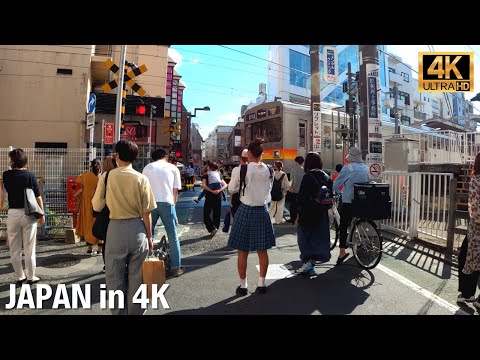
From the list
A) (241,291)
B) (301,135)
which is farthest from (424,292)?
(301,135)

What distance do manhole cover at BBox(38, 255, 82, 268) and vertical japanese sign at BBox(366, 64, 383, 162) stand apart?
22.5 feet

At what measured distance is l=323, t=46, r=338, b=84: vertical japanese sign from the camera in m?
16.5

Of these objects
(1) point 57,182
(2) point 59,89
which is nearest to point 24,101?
(2) point 59,89

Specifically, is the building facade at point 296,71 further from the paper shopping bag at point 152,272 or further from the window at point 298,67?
the paper shopping bag at point 152,272

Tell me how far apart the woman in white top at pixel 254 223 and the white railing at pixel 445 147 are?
7.68m

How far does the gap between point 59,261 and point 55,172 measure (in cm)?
318

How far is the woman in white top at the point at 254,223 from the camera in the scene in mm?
3945

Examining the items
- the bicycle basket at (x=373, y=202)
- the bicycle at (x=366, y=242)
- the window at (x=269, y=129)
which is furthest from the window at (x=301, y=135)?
the bicycle basket at (x=373, y=202)

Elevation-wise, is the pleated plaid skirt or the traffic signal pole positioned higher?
the traffic signal pole

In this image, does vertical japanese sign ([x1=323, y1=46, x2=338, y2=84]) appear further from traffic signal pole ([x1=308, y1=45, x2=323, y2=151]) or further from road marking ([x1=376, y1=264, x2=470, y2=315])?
road marking ([x1=376, y1=264, x2=470, y2=315])

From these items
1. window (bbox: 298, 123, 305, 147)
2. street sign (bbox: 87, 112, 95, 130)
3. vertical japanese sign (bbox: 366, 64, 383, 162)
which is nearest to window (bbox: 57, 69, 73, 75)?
street sign (bbox: 87, 112, 95, 130)

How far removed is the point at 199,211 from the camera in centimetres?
1109
